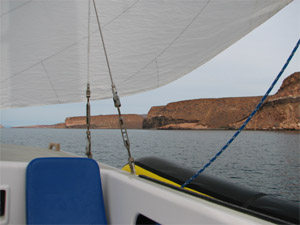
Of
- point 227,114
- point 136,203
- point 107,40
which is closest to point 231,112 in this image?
point 227,114

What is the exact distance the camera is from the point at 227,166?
1092 cm

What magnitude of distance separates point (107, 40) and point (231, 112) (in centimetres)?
5338

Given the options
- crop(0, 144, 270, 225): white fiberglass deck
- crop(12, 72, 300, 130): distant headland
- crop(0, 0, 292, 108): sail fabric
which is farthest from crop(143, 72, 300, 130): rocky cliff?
crop(0, 144, 270, 225): white fiberglass deck

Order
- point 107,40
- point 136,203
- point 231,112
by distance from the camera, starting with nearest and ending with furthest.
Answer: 1. point 136,203
2. point 107,40
3. point 231,112

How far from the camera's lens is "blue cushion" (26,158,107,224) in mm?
1113

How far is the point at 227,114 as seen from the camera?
53.5 metres

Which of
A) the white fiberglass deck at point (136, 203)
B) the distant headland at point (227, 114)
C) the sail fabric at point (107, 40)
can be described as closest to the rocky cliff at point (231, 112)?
the distant headland at point (227, 114)

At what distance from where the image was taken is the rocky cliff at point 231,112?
42.2m

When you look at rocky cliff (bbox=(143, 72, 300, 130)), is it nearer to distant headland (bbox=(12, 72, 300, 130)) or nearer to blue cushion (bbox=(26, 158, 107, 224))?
distant headland (bbox=(12, 72, 300, 130))

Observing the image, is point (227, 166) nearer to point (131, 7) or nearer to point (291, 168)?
point (291, 168)

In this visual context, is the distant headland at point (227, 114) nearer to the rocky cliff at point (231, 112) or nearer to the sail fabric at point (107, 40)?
the rocky cliff at point (231, 112)

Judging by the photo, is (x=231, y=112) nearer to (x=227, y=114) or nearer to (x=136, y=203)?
(x=227, y=114)

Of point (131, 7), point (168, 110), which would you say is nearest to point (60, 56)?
point (131, 7)

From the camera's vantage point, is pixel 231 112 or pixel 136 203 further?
pixel 231 112
